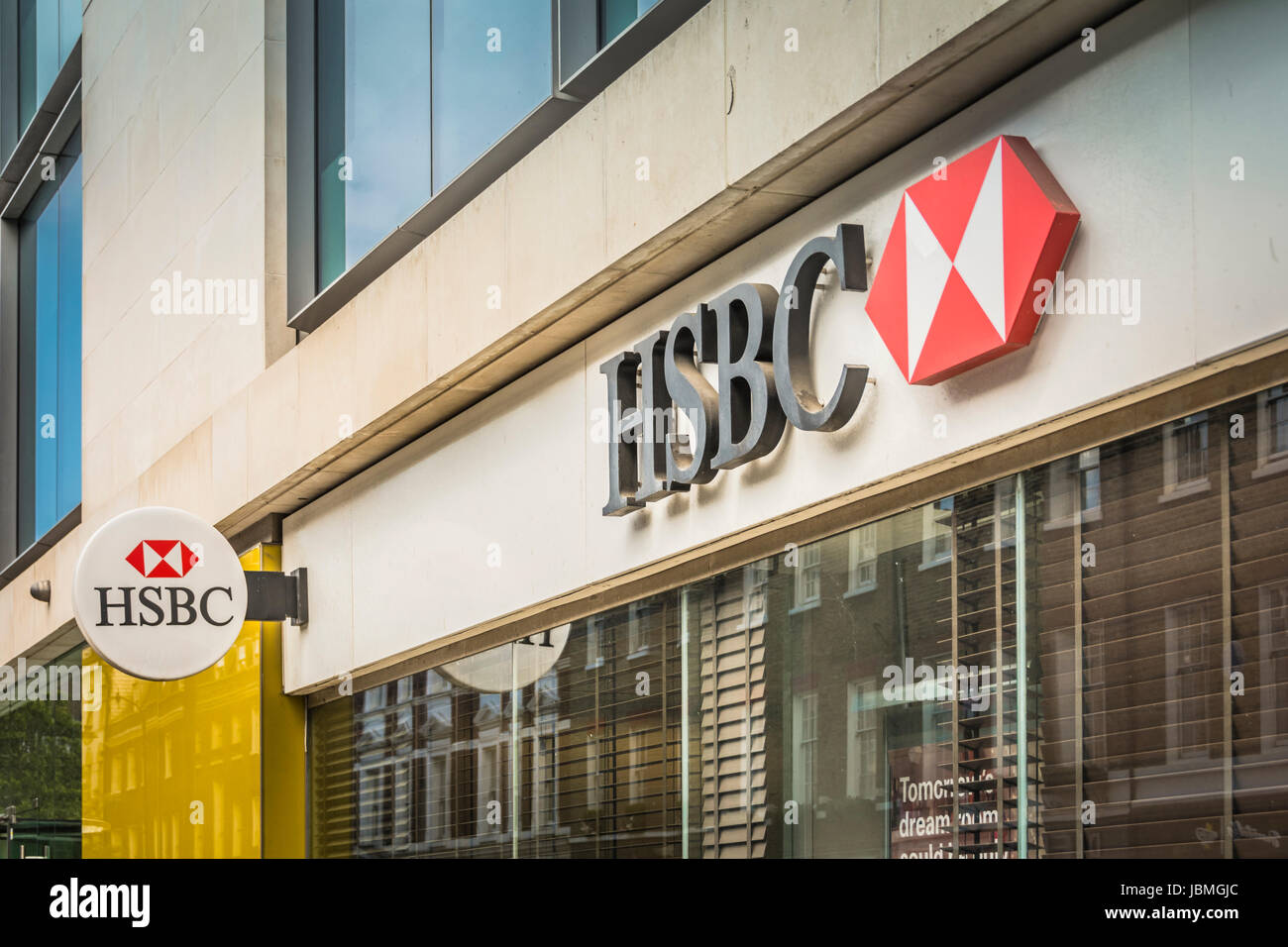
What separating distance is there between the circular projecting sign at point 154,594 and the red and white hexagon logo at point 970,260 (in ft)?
18.3

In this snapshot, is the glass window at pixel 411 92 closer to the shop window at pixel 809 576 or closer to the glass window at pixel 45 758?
the shop window at pixel 809 576

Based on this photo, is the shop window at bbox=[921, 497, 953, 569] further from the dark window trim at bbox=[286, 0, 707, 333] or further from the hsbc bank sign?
the dark window trim at bbox=[286, 0, 707, 333]

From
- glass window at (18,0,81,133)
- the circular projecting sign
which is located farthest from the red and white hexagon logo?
glass window at (18,0,81,133)

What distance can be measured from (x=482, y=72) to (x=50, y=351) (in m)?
11.7

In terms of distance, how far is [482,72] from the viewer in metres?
9.18

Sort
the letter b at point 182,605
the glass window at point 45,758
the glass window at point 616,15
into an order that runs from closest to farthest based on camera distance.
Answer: the glass window at point 616,15
the letter b at point 182,605
the glass window at point 45,758

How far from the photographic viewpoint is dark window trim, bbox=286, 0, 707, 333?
7.84 meters

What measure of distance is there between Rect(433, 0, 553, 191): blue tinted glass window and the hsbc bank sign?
2043mm

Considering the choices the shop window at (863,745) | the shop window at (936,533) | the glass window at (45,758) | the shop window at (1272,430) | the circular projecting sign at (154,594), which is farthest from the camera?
the glass window at (45,758)

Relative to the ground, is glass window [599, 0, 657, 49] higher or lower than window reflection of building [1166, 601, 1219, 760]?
higher

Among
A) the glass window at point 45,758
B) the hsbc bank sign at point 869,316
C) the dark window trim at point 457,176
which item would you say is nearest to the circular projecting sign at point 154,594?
the dark window trim at point 457,176

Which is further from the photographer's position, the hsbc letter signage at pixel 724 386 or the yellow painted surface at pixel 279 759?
the yellow painted surface at pixel 279 759

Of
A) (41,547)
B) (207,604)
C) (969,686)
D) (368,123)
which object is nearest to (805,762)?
(969,686)

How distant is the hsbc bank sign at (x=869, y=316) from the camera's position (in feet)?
16.7
